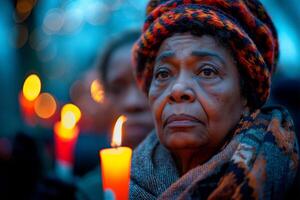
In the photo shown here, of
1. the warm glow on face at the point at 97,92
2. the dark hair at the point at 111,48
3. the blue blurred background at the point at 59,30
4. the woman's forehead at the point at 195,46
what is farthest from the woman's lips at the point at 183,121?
the blue blurred background at the point at 59,30

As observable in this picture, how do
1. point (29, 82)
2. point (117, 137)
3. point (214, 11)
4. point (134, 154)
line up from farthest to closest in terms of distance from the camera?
point (29, 82) < point (134, 154) < point (214, 11) < point (117, 137)

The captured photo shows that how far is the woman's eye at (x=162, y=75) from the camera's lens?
2230 mm

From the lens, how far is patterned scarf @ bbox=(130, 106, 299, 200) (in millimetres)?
1769

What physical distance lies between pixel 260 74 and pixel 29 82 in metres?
2.41

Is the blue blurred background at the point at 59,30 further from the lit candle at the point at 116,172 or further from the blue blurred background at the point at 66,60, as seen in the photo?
the lit candle at the point at 116,172

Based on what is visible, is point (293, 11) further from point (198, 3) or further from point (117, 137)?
point (117, 137)

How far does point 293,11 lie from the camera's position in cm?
798

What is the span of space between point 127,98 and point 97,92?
914mm

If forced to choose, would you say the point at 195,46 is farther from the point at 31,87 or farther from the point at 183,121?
the point at 31,87

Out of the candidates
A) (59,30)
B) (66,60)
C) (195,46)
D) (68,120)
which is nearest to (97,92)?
(68,120)

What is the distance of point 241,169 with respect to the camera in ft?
5.85

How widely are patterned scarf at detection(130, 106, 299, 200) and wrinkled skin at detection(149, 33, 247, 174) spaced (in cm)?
8

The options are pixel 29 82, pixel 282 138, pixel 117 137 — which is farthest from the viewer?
pixel 29 82

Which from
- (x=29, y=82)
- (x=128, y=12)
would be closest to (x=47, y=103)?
(x=128, y=12)
